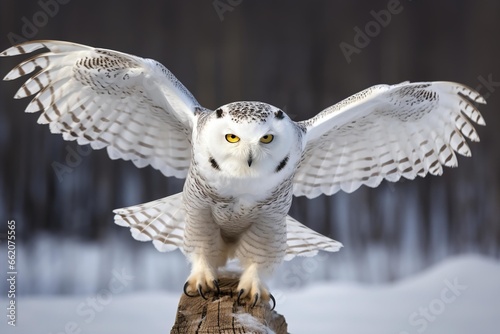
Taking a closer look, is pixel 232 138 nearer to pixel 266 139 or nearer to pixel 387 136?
pixel 266 139

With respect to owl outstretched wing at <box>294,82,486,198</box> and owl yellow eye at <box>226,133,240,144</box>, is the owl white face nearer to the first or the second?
owl yellow eye at <box>226,133,240,144</box>

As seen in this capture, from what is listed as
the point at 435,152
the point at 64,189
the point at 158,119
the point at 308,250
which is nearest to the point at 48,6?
the point at 64,189

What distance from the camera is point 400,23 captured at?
3.82 m

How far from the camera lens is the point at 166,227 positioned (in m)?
2.54

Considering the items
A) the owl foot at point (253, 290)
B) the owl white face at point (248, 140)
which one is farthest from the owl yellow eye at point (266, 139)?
the owl foot at point (253, 290)

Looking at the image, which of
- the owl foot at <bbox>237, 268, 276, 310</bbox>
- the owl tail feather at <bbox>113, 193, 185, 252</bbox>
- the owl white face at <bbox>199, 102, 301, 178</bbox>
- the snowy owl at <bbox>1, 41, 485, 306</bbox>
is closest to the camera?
the owl white face at <bbox>199, 102, 301, 178</bbox>

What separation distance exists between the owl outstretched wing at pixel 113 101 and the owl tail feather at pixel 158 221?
173 mm

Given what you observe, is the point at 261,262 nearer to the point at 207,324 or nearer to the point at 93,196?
the point at 207,324

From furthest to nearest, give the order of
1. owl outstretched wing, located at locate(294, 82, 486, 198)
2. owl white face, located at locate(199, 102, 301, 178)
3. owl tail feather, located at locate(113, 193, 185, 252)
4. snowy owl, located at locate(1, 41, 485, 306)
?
owl tail feather, located at locate(113, 193, 185, 252) → owl outstretched wing, located at locate(294, 82, 486, 198) → snowy owl, located at locate(1, 41, 485, 306) → owl white face, located at locate(199, 102, 301, 178)

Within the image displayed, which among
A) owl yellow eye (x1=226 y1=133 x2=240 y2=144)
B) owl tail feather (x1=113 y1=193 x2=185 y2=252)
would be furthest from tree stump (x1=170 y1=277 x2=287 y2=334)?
owl yellow eye (x1=226 y1=133 x2=240 y2=144)

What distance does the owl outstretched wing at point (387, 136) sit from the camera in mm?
2332

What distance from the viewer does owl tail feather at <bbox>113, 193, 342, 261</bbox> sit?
2.51m

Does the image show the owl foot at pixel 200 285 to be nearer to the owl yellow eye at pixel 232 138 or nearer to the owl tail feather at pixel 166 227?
the owl tail feather at pixel 166 227

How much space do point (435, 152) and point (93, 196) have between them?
209 centimetres
